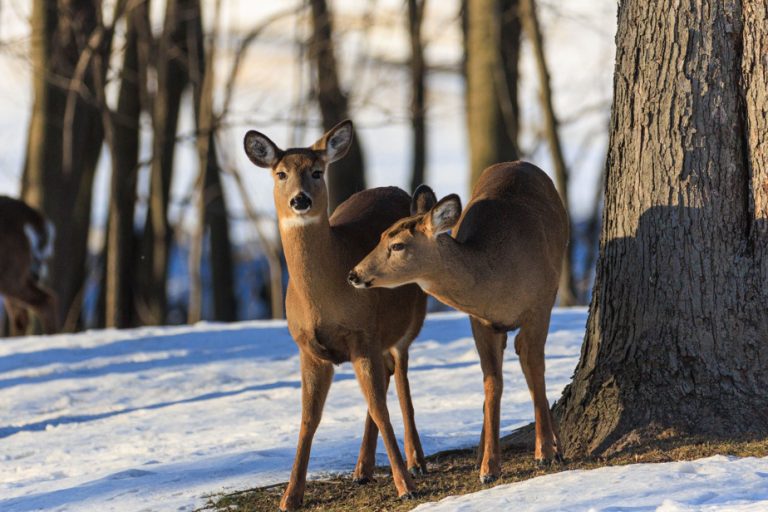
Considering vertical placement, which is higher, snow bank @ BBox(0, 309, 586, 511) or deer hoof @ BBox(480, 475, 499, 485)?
snow bank @ BBox(0, 309, 586, 511)

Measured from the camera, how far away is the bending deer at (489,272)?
20.0 ft

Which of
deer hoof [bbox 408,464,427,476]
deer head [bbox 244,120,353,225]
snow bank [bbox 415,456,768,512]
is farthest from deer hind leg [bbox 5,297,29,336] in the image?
snow bank [bbox 415,456,768,512]

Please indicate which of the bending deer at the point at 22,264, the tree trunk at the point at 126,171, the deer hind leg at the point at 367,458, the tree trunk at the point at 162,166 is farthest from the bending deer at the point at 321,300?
the tree trunk at the point at 162,166

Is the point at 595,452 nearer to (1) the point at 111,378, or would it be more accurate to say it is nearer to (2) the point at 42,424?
(2) the point at 42,424

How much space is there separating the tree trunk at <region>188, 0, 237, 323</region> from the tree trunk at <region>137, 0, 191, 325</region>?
38 cm

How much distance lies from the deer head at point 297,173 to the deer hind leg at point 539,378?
3.81 feet

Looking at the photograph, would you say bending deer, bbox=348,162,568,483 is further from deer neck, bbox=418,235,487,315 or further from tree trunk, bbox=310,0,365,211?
tree trunk, bbox=310,0,365,211

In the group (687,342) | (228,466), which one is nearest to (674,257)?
(687,342)

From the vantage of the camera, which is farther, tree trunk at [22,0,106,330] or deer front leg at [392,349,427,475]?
tree trunk at [22,0,106,330]

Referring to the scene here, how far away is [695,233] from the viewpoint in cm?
644

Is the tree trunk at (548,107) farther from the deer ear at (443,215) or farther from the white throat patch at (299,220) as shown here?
the white throat patch at (299,220)

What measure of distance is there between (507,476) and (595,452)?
0.54m

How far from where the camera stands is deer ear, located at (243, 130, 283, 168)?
6258 millimetres

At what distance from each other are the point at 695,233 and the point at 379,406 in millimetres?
1767
